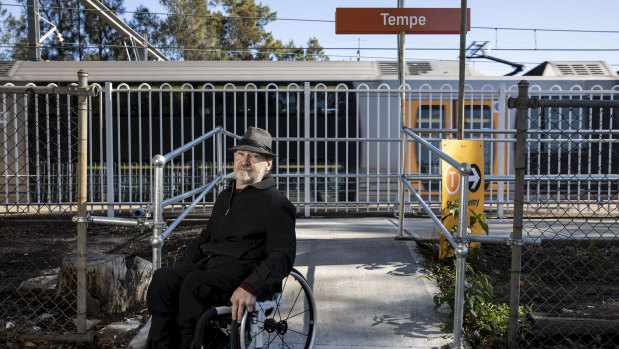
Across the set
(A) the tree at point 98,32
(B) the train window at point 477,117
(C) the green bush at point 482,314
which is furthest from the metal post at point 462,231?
(A) the tree at point 98,32

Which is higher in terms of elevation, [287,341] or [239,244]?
[239,244]

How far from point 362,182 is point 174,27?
75.7ft

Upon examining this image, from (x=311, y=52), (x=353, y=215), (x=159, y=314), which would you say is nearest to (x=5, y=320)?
(x=159, y=314)

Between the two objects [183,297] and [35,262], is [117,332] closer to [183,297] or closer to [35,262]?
[183,297]

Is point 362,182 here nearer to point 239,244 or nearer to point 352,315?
point 352,315

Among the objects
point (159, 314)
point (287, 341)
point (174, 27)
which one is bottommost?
point (287, 341)

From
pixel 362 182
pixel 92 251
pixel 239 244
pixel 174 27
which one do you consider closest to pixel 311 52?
pixel 174 27

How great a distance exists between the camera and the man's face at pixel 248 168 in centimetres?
294

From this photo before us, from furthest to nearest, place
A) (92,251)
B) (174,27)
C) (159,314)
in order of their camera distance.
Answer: (174,27), (92,251), (159,314)

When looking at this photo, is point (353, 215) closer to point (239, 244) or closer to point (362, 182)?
point (362, 182)

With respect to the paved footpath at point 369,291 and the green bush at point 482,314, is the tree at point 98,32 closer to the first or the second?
the paved footpath at point 369,291

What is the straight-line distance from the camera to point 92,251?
5.80 metres

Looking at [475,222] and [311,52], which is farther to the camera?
[311,52]

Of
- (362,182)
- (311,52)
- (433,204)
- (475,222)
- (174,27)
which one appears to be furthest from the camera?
(311,52)
